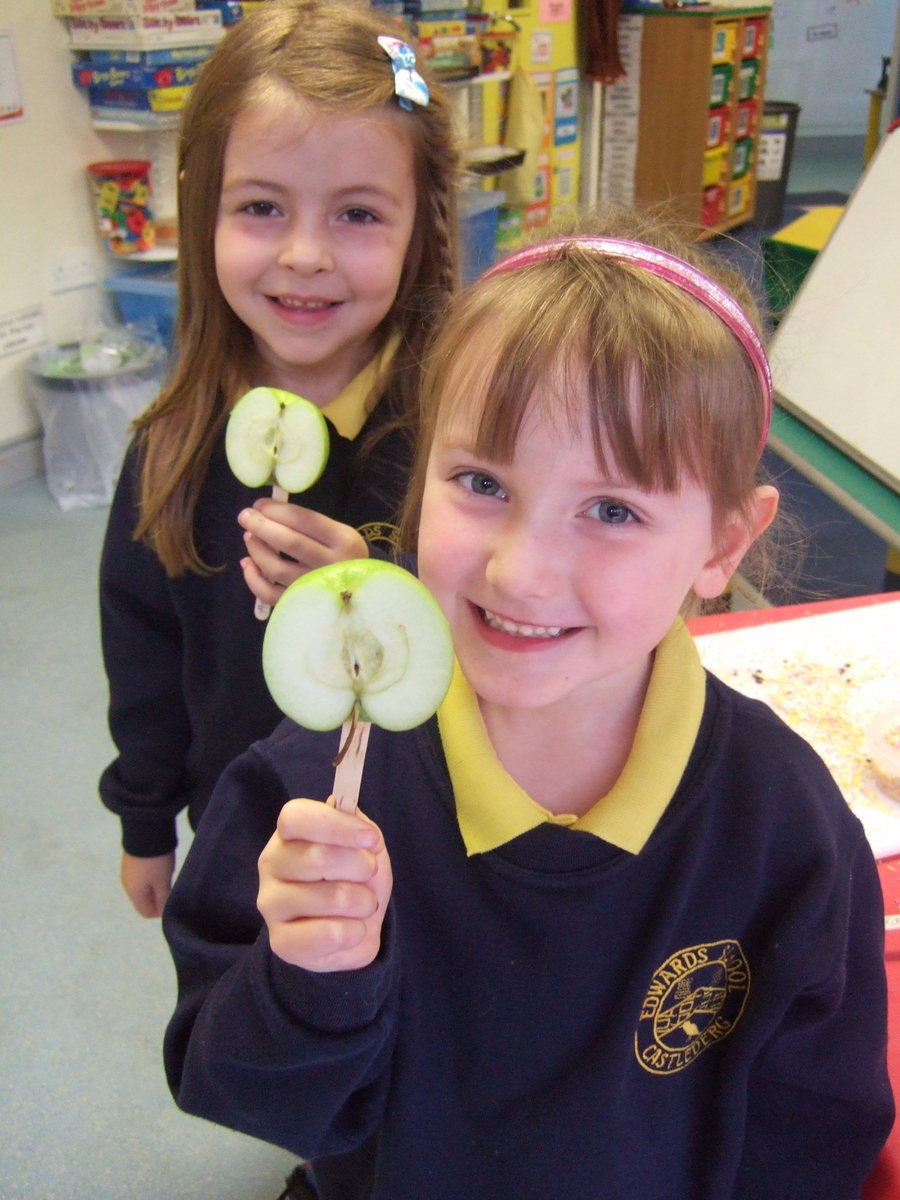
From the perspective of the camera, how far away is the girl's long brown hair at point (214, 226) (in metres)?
1.01

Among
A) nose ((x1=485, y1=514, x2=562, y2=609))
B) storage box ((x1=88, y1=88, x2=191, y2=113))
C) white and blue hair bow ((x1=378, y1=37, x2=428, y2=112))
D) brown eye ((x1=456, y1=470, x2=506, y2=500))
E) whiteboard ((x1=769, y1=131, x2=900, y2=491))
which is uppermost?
white and blue hair bow ((x1=378, y1=37, x2=428, y2=112))

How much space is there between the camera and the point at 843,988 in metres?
0.75

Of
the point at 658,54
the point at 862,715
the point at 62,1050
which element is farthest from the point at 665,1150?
the point at 658,54

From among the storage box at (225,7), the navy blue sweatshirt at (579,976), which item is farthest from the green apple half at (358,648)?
the storage box at (225,7)

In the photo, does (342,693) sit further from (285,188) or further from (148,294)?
(148,294)

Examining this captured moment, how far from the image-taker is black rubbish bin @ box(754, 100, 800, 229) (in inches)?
256

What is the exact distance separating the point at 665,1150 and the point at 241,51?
109 cm

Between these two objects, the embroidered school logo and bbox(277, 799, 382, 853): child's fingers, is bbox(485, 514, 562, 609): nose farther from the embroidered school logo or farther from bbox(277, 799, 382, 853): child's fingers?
the embroidered school logo

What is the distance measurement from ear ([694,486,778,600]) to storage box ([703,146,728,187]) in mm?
5541

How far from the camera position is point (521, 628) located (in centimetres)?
65

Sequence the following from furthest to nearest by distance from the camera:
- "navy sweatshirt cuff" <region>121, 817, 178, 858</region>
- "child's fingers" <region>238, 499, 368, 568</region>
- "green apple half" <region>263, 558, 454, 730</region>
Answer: "navy sweatshirt cuff" <region>121, 817, 178, 858</region> < "child's fingers" <region>238, 499, 368, 568</region> < "green apple half" <region>263, 558, 454, 730</region>

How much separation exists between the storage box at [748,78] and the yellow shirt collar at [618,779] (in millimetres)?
6151

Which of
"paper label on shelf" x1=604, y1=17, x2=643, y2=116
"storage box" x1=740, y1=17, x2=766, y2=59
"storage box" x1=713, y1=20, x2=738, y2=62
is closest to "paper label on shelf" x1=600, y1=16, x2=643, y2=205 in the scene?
"paper label on shelf" x1=604, y1=17, x2=643, y2=116

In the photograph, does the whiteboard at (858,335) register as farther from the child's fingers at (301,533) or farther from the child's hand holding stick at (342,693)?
the child's hand holding stick at (342,693)
